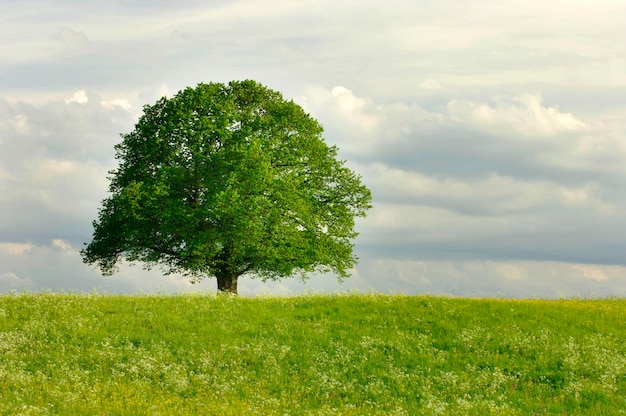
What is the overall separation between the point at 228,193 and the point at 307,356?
17.3 m

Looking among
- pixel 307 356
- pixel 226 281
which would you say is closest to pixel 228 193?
pixel 226 281

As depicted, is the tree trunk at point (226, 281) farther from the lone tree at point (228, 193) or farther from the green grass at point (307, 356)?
the green grass at point (307, 356)

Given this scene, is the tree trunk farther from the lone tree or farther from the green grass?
the green grass

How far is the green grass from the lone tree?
792cm

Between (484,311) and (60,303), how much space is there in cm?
2081

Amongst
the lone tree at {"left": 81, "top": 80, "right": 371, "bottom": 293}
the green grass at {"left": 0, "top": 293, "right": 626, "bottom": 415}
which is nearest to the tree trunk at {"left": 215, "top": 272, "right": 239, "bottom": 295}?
the lone tree at {"left": 81, "top": 80, "right": 371, "bottom": 293}

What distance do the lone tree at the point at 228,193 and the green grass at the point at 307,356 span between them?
7920 mm

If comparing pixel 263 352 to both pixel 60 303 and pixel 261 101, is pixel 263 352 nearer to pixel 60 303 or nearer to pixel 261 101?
pixel 60 303

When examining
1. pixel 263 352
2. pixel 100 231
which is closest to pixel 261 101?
pixel 100 231

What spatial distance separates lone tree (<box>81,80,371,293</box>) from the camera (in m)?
42.8

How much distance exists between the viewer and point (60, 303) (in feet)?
110

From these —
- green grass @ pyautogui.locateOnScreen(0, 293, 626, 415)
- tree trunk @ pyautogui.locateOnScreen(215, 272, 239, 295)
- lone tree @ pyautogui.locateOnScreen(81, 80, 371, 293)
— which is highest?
lone tree @ pyautogui.locateOnScreen(81, 80, 371, 293)

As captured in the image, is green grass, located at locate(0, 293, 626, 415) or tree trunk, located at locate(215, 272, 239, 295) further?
tree trunk, located at locate(215, 272, 239, 295)

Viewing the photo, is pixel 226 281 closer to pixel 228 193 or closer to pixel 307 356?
pixel 228 193
